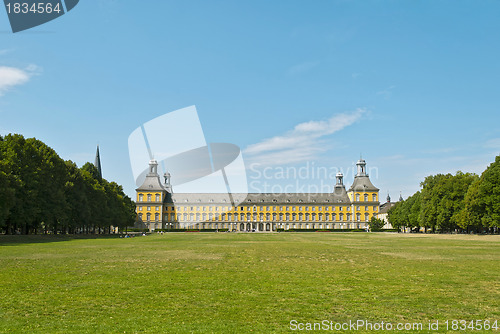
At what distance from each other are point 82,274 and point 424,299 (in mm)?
11426

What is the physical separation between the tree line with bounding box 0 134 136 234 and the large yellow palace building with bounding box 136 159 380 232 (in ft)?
276

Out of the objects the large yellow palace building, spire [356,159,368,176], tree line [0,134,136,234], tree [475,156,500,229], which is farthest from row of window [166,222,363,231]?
tree [475,156,500,229]

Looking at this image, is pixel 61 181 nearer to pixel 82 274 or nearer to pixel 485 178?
pixel 82 274

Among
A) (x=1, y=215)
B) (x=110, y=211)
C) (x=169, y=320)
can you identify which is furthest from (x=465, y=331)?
(x=110, y=211)

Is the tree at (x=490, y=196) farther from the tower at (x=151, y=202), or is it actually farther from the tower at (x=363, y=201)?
the tower at (x=151, y=202)

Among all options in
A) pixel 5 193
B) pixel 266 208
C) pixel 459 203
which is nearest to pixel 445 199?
pixel 459 203

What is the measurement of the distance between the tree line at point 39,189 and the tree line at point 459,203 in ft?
186

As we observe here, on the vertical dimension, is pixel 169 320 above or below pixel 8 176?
below

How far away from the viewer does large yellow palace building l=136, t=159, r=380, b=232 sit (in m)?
152

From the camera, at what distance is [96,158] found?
121750 millimetres

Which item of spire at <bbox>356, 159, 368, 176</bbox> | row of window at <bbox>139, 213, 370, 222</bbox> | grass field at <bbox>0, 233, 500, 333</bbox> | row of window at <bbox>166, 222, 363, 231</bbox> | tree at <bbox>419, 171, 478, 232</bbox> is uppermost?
spire at <bbox>356, 159, 368, 176</bbox>

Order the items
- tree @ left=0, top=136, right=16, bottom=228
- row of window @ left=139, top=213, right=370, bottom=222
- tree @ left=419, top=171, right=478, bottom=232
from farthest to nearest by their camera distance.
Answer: row of window @ left=139, top=213, right=370, bottom=222 → tree @ left=419, top=171, right=478, bottom=232 → tree @ left=0, top=136, right=16, bottom=228

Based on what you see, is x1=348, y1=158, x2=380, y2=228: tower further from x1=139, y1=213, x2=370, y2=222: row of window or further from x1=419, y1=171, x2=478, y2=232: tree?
x1=419, y1=171, x2=478, y2=232: tree

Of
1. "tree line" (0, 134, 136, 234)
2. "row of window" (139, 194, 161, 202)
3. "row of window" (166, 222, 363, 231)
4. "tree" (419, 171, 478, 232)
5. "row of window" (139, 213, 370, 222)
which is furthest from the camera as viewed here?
"row of window" (139, 213, 370, 222)
